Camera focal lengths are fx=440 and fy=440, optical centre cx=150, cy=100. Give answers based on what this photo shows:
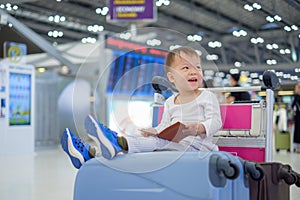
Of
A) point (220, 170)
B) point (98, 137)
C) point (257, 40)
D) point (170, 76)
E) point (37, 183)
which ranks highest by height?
point (257, 40)

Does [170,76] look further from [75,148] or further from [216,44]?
[216,44]

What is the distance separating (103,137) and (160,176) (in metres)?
0.26

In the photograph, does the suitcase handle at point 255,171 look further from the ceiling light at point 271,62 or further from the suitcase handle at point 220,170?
the ceiling light at point 271,62

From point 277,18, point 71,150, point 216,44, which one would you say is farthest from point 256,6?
point 216,44

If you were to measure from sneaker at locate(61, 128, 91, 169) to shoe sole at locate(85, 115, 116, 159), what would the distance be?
0.27m

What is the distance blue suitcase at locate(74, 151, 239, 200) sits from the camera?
1577 mm

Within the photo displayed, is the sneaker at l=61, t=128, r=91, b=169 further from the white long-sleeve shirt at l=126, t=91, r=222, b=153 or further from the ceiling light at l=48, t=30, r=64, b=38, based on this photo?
the ceiling light at l=48, t=30, r=64, b=38

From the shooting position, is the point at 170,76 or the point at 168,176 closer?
the point at 168,176

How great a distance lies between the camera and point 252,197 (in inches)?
72.9

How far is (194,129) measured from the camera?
1799 millimetres

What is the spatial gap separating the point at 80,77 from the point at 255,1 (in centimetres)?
639

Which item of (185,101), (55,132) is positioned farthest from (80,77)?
(55,132)

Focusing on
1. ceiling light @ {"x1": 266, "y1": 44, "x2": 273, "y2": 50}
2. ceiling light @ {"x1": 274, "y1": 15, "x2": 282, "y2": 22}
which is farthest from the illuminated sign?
ceiling light @ {"x1": 266, "y1": 44, "x2": 273, "y2": 50}

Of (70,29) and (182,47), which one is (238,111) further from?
(70,29)
